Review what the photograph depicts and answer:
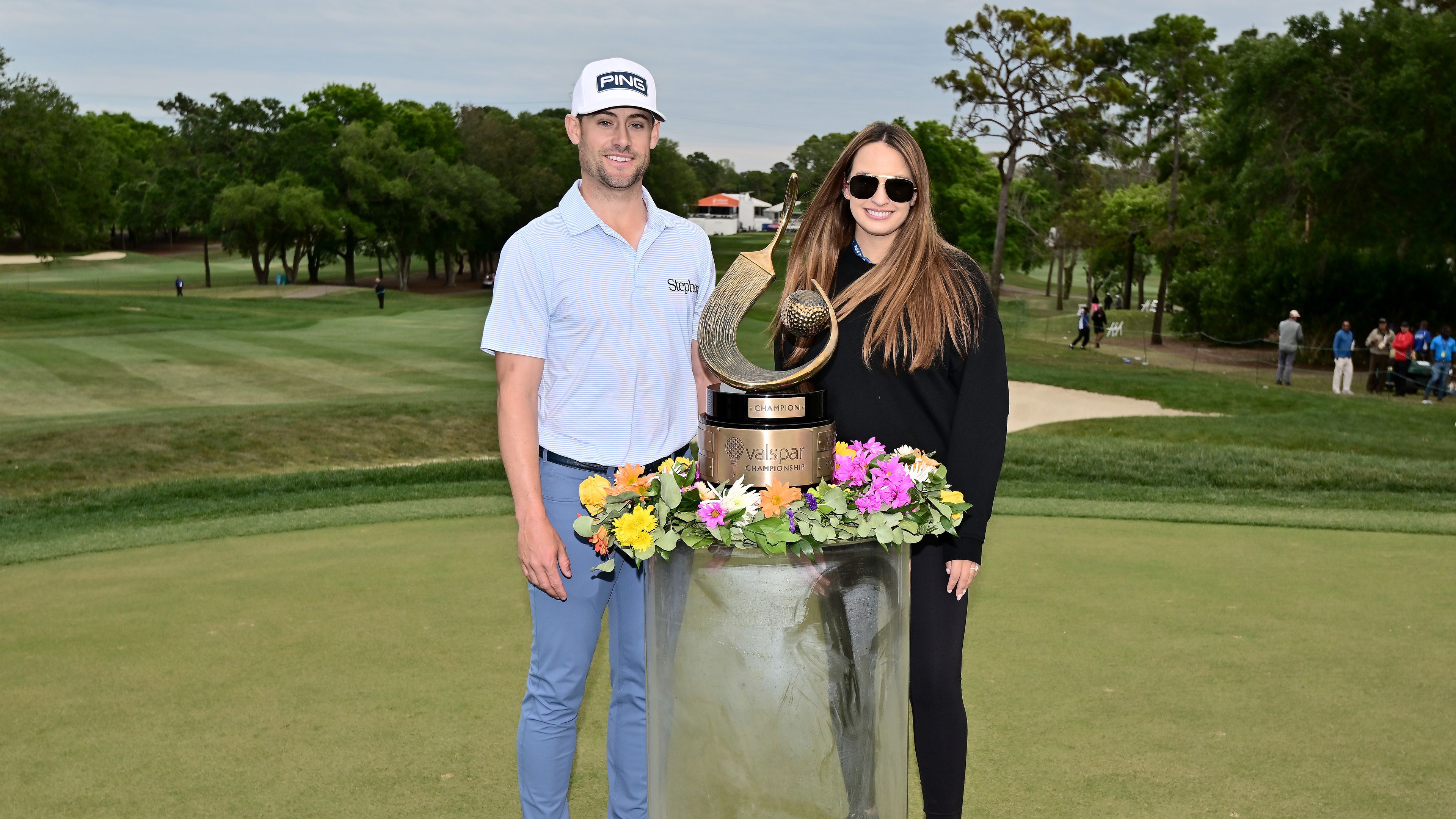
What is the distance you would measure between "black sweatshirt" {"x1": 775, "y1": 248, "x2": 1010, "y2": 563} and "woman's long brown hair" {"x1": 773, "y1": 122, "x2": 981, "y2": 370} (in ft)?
0.10

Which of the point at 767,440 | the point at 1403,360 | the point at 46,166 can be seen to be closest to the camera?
the point at 767,440

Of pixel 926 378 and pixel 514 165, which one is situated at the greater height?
pixel 514 165

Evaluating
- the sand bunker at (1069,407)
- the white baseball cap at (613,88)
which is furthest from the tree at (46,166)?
the white baseball cap at (613,88)

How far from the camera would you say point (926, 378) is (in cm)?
303

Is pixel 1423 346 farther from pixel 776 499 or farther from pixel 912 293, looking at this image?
pixel 776 499

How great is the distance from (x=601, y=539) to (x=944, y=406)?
3.36ft

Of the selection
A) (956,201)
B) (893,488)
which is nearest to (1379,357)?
(893,488)

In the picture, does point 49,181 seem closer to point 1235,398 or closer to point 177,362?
point 177,362

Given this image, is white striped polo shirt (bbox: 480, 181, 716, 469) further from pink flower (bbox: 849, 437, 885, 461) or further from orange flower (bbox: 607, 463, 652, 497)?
pink flower (bbox: 849, 437, 885, 461)

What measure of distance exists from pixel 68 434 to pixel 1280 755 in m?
12.0

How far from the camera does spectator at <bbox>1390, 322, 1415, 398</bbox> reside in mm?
23609

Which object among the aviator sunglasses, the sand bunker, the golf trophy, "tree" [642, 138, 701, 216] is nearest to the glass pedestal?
the golf trophy

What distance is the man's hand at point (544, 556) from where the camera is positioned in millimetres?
3064

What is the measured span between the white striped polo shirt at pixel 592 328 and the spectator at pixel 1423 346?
27779mm
